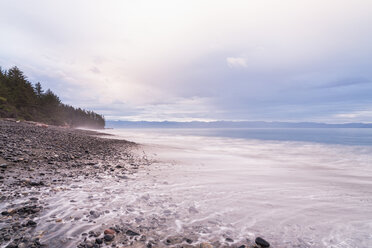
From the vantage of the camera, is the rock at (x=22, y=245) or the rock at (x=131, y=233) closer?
the rock at (x=22, y=245)

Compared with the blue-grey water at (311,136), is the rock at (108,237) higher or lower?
lower

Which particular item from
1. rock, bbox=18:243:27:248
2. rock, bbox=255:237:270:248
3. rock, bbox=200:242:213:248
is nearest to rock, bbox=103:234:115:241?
rock, bbox=18:243:27:248

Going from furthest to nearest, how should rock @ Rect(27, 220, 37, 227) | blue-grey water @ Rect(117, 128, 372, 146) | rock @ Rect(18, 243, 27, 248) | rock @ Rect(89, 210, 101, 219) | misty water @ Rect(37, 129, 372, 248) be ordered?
1. blue-grey water @ Rect(117, 128, 372, 146)
2. rock @ Rect(89, 210, 101, 219)
3. misty water @ Rect(37, 129, 372, 248)
4. rock @ Rect(27, 220, 37, 227)
5. rock @ Rect(18, 243, 27, 248)

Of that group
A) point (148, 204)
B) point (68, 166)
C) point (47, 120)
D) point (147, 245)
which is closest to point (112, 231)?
point (147, 245)

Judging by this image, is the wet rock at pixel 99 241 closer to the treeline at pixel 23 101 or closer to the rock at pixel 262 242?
the rock at pixel 262 242

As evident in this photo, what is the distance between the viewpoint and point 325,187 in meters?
7.41

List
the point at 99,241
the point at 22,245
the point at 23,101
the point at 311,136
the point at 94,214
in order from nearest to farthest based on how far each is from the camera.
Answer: the point at 22,245 < the point at 99,241 < the point at 94,214 < the point at 23,101 < the point at 311,136

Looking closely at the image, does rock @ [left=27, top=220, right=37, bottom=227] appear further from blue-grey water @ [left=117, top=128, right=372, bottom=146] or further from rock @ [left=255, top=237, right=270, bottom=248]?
blue-grey water @ [left=117, top=128, right=372, bottom=146]

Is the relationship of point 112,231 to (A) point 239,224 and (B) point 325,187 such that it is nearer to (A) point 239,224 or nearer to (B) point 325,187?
(A) point 239,224

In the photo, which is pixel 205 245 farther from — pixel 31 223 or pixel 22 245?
pixel 31 223

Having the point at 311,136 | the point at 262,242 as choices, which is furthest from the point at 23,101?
the point at 311,136

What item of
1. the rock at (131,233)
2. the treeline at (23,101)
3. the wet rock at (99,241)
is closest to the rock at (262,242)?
the rock at (131,233)

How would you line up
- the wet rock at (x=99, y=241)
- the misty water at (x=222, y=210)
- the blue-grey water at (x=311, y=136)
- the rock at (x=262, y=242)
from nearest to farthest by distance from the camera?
the wet rock at (x=99, y=241) < the rock at (x=262, y=242) < the misty water at (x=222, y=210) < the blue-grey water at (x=311, y=136)

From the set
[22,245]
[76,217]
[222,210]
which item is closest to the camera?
[22,245]
